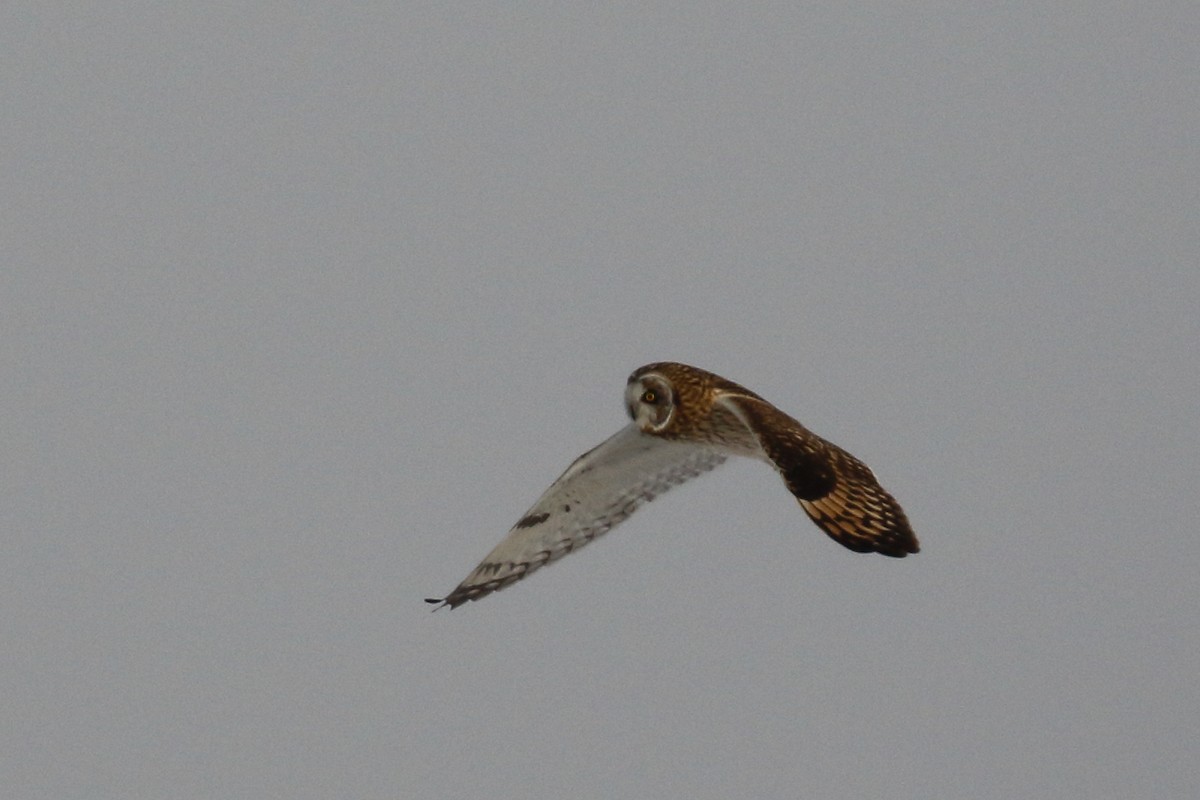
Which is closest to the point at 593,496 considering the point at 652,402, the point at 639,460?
the point at 639,460

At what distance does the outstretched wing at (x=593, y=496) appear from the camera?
597 inches

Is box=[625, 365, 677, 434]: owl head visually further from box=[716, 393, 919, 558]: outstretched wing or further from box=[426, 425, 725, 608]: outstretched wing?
box=[716, 393, 919, 558]: outstretched wing

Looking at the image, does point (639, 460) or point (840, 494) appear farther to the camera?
point (639, 460)

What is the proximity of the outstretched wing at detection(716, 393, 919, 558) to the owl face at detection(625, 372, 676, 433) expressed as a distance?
1516 millimetres

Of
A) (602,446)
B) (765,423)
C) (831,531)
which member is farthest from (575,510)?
(831,531)

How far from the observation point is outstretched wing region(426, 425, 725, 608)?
15172 mm

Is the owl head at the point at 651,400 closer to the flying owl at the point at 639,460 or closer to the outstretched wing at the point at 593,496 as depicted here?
the flying owl at the point at 639,460

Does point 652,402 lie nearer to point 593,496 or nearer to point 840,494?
point 593,496

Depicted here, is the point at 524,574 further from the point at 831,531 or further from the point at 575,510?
the point at 831,531

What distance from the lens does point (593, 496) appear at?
1539 centimetres

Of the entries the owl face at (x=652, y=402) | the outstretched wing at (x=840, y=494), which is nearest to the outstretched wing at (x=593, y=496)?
the owl face at (x=652, y=402)

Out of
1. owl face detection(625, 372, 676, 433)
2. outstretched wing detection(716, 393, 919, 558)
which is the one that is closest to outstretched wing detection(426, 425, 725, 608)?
owl face detection(625, 372, 676, 433)

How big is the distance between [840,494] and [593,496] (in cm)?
277

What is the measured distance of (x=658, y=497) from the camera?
1548 cm
